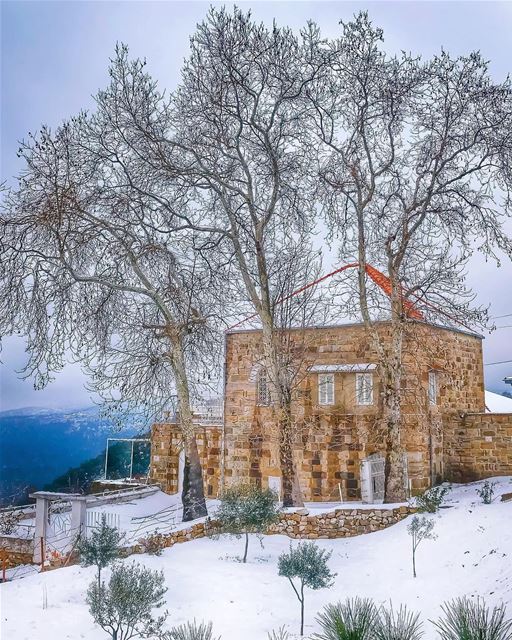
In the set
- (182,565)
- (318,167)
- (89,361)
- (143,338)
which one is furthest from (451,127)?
(182,565)

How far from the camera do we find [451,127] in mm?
16266

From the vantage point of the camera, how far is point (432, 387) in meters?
19.7

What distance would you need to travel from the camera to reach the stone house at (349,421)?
18.8 m

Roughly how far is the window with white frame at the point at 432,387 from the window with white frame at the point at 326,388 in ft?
10.4

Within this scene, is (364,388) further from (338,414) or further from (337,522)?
(337,522)

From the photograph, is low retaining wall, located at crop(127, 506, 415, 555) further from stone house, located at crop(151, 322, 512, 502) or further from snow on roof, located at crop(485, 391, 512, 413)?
snow on roof, located at crop(485, 391, 512, 413)

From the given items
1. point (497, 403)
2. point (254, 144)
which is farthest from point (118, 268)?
point (497, 403)

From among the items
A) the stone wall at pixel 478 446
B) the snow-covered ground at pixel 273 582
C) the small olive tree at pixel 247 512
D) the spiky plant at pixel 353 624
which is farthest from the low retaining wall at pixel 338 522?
the spiky plant at pixel 353 624

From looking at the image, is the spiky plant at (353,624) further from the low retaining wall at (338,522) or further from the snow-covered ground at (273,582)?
the low retaining wall at (338,522)

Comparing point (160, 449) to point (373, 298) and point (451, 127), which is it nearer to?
point (373, 298)

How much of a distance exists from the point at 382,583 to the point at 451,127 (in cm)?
1186

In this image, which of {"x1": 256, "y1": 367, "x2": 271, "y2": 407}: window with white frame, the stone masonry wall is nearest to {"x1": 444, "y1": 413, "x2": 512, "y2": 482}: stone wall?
the stone masonry wall

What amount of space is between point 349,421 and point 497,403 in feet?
44.7

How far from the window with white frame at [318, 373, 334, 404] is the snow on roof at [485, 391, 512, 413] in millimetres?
11143
